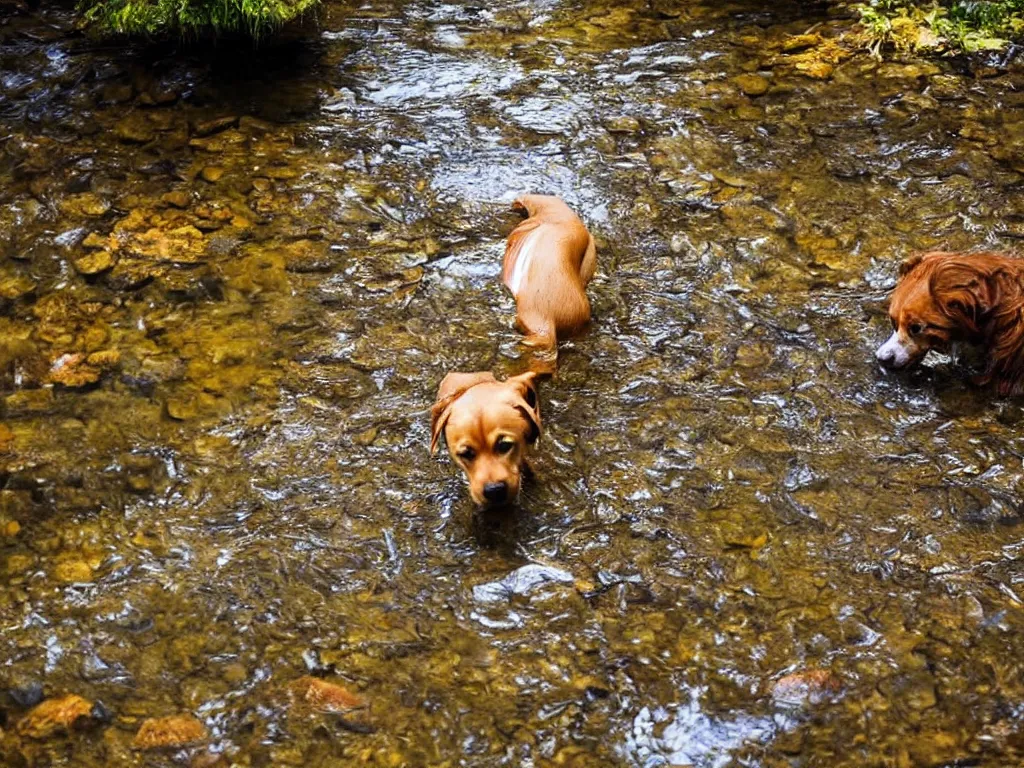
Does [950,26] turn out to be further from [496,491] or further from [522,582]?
[522,582]

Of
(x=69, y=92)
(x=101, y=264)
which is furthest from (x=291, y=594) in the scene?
(x=69, y=92)

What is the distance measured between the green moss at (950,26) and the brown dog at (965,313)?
4269 mm

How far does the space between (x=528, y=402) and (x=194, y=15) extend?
5.59 metres

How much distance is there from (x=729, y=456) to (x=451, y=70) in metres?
5.14

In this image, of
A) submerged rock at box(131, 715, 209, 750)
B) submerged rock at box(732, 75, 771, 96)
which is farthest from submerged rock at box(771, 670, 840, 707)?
submerged rock at box(732, 75, 771, 96)

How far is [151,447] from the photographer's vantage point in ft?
20.7

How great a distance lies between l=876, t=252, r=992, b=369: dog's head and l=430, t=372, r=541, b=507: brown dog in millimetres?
2325

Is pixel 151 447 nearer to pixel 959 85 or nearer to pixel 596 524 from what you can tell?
pixel 596 524

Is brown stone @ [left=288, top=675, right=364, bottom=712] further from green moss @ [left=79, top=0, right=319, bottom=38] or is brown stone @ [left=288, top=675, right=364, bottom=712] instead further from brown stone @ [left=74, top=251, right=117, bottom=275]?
green moss @ [left=79, top=0, right=319, bottom=38]

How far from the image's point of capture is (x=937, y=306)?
21.1 ft

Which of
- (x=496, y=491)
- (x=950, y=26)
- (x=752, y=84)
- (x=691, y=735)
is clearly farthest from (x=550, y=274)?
(x=950, y=26)

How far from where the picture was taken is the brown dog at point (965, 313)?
20.8 ft

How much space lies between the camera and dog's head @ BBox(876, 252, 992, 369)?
6.36 meters

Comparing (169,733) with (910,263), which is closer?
Result: (169,733)
